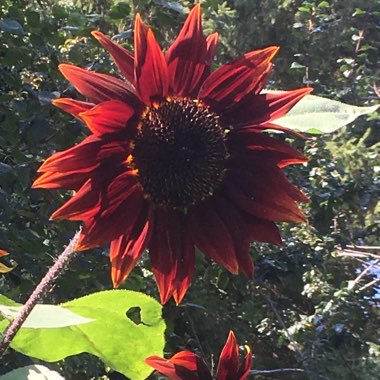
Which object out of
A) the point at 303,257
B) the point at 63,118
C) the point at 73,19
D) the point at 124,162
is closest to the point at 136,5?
the point at 73,19

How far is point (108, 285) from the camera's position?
1716 mm

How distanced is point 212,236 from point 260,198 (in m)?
0.05

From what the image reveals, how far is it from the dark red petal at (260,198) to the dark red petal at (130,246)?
70mm

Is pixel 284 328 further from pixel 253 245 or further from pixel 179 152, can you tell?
pixel 179 152

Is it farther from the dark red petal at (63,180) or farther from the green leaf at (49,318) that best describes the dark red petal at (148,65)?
the green leaf at (49,318)

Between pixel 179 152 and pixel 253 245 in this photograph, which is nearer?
A: pixel 179 152

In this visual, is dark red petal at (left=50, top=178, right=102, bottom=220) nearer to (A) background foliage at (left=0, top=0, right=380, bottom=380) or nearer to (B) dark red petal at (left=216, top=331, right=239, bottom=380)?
(B) dark red petal at (left=216, top=331, right=239, bottom=380)

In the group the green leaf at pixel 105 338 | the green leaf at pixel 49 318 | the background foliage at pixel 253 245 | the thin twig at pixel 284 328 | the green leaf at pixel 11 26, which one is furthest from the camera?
the thin twig at pixel 284 328

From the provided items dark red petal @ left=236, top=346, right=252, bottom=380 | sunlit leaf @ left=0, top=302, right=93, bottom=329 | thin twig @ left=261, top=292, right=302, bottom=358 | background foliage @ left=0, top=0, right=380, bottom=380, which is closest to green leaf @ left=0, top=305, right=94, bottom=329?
sunlit leaf @ left=0, top=302, right=93, bottom=329

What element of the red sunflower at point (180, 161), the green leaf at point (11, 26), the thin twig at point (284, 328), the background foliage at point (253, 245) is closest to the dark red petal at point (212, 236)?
the red sunflower at point (180, 161)

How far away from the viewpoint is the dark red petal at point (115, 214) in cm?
52

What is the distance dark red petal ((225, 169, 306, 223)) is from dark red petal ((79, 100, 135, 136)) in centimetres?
10

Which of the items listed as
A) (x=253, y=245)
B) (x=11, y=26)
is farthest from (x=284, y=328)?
(x=11, y=26)

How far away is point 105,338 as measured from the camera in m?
0.51
